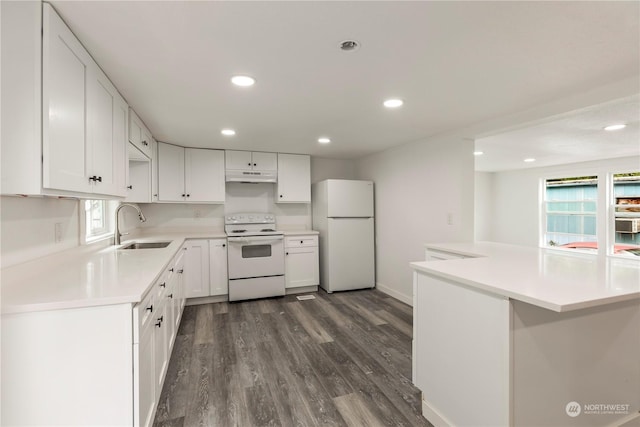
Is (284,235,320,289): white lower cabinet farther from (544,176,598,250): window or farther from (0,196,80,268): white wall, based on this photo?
(544,176,598,250): window

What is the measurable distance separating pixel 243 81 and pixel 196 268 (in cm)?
263

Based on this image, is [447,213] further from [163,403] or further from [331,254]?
[163,403]

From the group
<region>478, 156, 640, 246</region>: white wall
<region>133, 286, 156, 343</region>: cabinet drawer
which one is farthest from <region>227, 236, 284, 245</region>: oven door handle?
<region>478, 156, 640, 246</region>: white wall

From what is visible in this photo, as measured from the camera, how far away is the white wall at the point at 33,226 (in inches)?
56.0

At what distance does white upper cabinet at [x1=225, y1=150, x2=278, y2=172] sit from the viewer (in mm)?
4090

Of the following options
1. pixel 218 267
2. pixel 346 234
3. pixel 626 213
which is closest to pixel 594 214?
pixel 626 213

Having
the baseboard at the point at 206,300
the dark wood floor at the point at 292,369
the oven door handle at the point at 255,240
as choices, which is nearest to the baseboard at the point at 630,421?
the dark wood floor at the point at 292,369

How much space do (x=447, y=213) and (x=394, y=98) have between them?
1589 mm

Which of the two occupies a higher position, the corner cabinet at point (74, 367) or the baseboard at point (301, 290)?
the corner cabinet at point (74, 367)

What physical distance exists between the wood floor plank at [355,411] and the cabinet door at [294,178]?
9.67 feet

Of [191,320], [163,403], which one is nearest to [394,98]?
[163,403]

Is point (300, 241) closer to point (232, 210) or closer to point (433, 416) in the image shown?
point (232, 210)

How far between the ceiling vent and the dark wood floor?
6.80 feet

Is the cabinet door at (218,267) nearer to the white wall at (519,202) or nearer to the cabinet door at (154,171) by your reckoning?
the cabinet door at (154,171)
